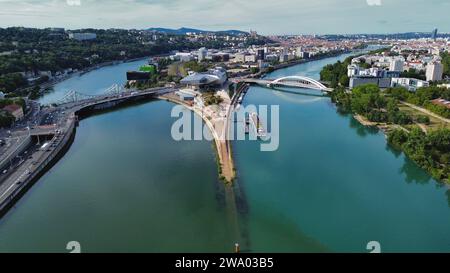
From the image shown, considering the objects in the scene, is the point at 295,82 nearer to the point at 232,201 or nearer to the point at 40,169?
the point at 232,201

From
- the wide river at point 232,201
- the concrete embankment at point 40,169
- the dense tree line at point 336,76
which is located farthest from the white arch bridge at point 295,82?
the concrete embankment at point 40,169

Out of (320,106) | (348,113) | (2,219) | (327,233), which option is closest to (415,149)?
Answer: (327,233)

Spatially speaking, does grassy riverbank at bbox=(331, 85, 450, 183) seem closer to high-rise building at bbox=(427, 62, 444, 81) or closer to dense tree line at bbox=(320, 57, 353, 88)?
dense tree line at bbox=(320, 57, 353, 88)

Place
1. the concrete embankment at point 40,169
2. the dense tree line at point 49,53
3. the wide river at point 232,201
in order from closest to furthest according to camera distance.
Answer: the wide river at point 232,201, the concrete embankment at point 40,169, the dense tree line at point 49,53

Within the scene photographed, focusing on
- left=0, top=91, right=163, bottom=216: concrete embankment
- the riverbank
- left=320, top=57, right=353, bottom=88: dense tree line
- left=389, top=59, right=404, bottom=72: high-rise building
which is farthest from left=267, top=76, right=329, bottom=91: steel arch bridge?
left=0, top=91, right=163, bottom=216: concrete embankment

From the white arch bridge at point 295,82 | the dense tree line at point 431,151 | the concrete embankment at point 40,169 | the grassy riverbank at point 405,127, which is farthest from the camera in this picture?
the white arch bridge at point 295,82

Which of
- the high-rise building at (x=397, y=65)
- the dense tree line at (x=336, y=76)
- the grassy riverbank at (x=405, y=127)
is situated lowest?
the grassy riverbank at (x=405, y=127)

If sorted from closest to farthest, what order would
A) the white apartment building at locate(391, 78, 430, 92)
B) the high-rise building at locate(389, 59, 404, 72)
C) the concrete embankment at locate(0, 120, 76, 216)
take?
the concrete embankment at locate(0, 120, 76, 216), the white apartment building at locate(391, 78, 430, 92), the high-rise building at locate(389, 59, 404, 72)

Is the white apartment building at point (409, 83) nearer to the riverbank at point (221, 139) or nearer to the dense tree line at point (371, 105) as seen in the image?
the dense tree line at point (371, 105)
